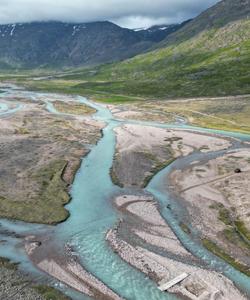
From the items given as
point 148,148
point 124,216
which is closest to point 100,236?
point 124,216

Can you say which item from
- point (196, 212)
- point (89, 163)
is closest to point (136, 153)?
point (89, 163)

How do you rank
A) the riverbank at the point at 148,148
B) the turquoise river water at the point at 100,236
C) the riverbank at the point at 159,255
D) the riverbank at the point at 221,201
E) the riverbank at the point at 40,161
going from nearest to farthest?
the riverbank at the point at 159,255, the turquoise river water at the point at 100,236, the riverbank at the point at 221,201, the riverbank at the point at 40,161, the riverbank at the point at 148,148

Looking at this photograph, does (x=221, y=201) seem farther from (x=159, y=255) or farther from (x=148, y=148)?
(x=148, y=148)

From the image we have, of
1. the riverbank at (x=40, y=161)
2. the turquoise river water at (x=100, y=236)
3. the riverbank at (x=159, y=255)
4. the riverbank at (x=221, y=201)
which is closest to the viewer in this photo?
the riverbank at (x=159, y=255)

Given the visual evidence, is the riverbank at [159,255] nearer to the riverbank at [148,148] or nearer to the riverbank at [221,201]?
the riverbank at [221,201]

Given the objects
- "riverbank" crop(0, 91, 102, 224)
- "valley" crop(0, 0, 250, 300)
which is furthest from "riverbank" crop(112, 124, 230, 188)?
"riverbank" crop(0, 91, 102, 224)

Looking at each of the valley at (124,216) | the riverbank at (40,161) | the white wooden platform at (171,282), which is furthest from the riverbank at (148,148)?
the white wooden platform at (171,282)

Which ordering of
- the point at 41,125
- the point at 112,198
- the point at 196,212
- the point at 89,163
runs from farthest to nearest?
the point at 41,125 → the point at 89,163 → the point at 112,198 → the point at 196,212

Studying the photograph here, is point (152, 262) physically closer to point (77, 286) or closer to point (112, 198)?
point (77, 286)

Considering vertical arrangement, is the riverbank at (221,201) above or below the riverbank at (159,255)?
below

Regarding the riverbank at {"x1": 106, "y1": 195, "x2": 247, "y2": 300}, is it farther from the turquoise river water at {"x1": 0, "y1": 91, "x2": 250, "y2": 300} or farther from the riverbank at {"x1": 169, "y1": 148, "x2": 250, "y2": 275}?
the riverbank at {"x1": 169, "y1": 148, "x2": 250, "y2": 275}

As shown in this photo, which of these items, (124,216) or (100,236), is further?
(124,216)
